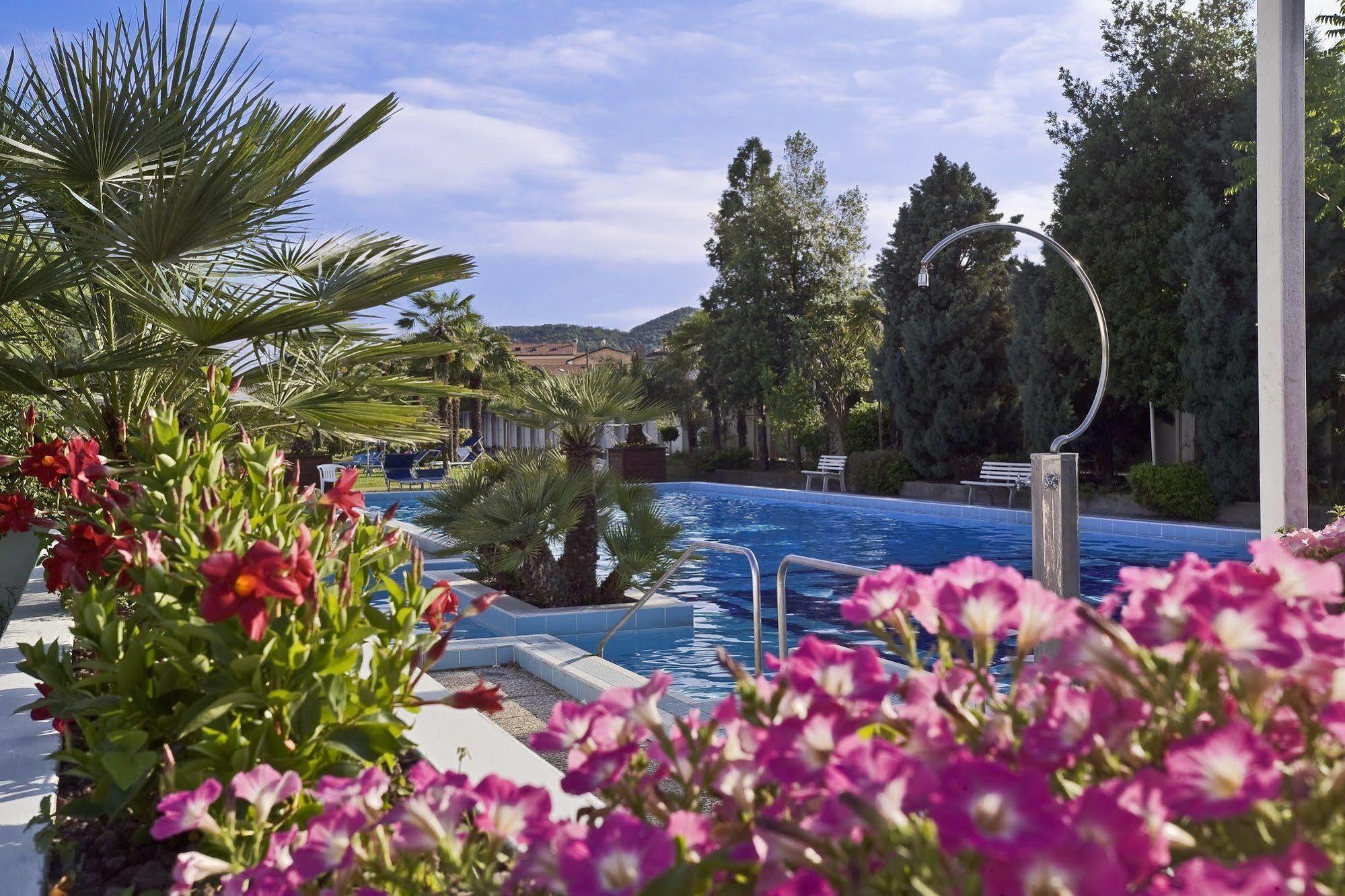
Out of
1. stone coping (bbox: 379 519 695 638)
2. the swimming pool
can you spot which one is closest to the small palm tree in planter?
stone coping (bbox: 379 519 695 638)

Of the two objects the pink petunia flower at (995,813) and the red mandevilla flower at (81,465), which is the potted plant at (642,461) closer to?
the red mandevilla flower at (81,465)

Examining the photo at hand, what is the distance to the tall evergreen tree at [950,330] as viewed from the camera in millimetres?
20047

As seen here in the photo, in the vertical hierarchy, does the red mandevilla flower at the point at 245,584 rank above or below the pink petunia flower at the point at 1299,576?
below

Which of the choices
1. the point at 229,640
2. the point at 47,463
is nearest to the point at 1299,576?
the point at 229,640

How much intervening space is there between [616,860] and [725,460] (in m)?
27.3

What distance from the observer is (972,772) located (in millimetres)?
850

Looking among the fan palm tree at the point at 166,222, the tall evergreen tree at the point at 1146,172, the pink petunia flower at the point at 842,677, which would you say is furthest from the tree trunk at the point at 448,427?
the pink petunia flower at the point at 842,677

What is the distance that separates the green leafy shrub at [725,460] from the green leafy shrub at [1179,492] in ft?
43.1

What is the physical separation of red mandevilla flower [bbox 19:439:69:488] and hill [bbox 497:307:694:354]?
8016 cm

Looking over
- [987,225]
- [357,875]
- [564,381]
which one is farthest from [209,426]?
[987,225]

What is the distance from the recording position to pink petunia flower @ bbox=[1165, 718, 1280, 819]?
0.80 m

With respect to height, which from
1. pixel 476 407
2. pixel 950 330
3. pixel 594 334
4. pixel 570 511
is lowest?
pixel 570 511

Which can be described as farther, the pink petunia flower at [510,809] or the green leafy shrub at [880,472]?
the green leafy shrub at [880,472]

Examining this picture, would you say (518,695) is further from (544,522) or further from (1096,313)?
(1096,313)
